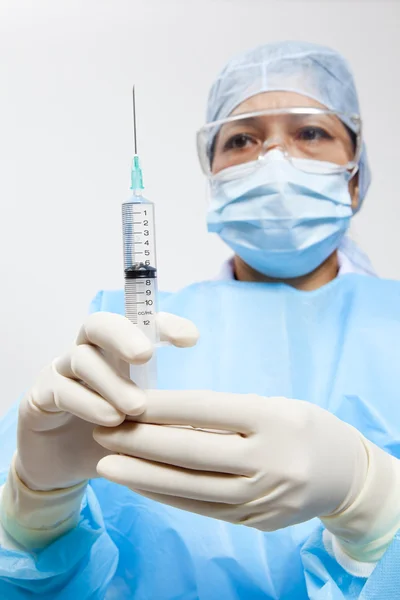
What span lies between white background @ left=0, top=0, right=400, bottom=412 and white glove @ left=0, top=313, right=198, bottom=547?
2.77ft

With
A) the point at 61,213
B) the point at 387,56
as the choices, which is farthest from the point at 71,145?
the point at 387,56

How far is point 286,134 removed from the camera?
140 cm

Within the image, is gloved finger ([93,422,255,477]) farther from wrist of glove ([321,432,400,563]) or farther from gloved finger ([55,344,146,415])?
wrist of glove ([321,432,400,563])

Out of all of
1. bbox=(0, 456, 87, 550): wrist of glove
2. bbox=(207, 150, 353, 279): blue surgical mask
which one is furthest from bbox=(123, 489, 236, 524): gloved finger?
bbox=(207, 150, 353, 279): blue surgical mask

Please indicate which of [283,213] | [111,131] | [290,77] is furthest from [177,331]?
[111,131]

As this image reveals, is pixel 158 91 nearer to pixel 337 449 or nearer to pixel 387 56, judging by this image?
pixel 387 56

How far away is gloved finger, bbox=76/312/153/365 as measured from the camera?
686 millimetres

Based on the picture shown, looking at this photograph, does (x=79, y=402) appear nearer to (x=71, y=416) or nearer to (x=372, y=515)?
(x=71, y=416)

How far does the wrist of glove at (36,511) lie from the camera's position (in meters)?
0.93

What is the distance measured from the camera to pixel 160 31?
192 centimetres

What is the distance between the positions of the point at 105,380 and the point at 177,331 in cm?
10

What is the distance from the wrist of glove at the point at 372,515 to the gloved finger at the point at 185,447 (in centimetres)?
17

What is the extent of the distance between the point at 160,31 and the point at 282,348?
117 centimetres

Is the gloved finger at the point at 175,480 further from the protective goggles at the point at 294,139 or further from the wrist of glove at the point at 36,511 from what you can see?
the protective goggles at the point at 294,139
